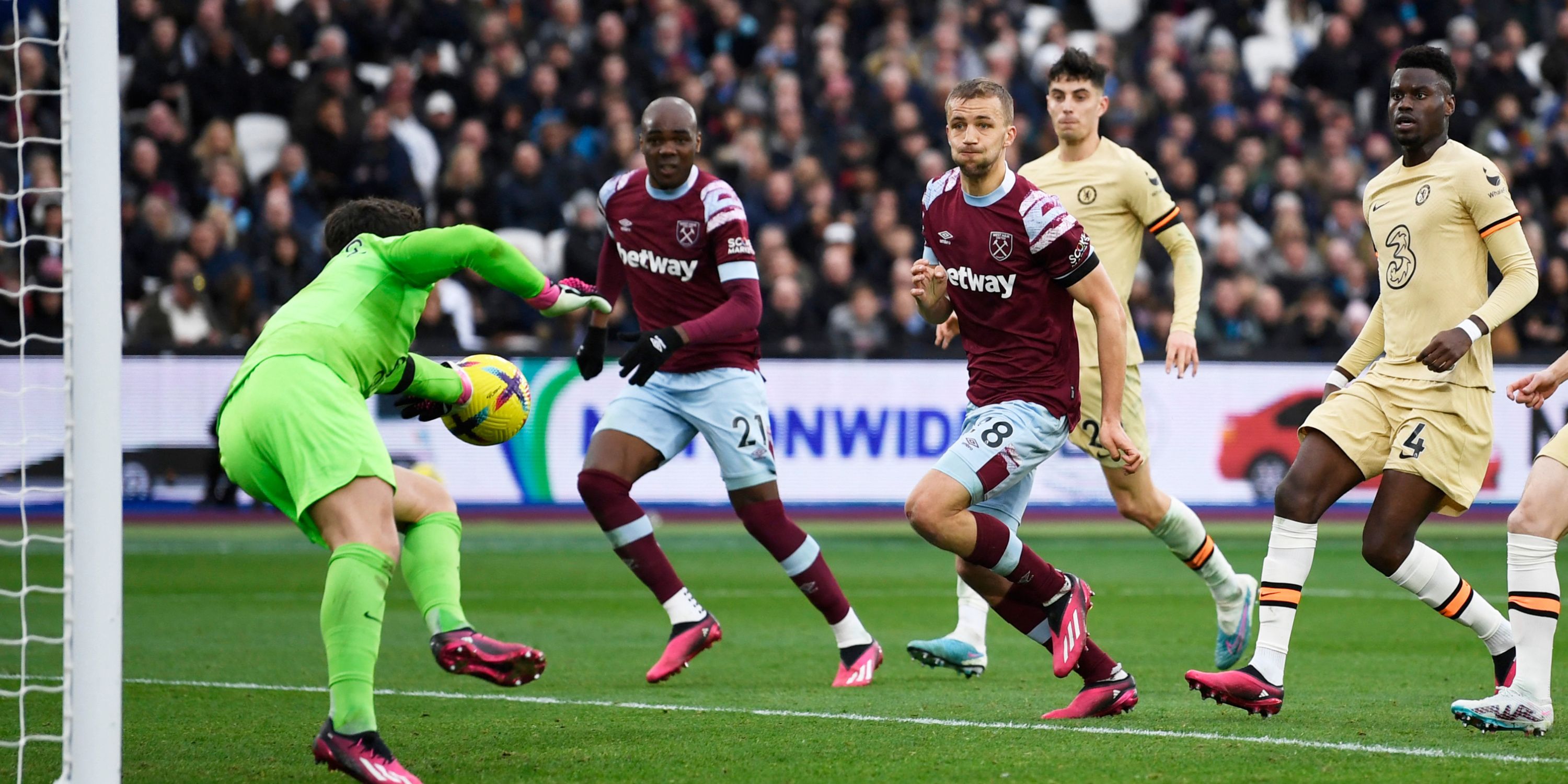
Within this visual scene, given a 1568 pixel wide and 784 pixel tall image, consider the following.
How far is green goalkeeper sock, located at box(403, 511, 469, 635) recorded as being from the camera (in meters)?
5.20

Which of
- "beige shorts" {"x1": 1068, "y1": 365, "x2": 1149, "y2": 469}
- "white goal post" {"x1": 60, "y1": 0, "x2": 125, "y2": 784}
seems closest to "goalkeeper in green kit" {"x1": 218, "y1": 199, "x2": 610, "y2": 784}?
Answer: "white goal post" {"x1": 60, "y1": 0, "x2": 125, "y2": 784}

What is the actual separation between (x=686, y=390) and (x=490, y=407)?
2.02m

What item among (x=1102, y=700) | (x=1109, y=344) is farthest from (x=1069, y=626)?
(x=1109, y=344)

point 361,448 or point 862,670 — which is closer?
point 361,448

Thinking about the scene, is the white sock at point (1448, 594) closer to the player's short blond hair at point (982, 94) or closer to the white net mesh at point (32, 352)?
the player's short blond hair at point (982, 94)

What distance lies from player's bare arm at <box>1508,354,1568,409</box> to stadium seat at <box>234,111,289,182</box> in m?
13.3

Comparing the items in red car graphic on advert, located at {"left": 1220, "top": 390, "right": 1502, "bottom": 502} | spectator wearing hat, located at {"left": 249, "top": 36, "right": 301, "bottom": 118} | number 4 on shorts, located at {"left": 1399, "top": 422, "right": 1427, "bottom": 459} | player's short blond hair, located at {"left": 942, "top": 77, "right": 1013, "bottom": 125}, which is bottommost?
red car graphic on advert, located at {"left": 1220, "top": 390, "right": 1502, "bottom": 502}

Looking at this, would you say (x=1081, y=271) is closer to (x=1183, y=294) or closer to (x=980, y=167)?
(x=980, y=167)

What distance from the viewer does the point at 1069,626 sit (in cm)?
620

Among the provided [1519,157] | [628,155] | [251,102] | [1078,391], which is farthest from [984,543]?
[1519,157]

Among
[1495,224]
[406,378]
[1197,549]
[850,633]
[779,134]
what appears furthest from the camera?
[779,134]

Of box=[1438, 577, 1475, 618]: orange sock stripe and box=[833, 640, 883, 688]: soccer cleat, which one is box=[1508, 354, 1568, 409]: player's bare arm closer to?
box=[1438, 577, 1475, 618]: orange sock stripe

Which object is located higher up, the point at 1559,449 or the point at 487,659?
the point at 1559,449

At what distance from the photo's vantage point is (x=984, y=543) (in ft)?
20.3
